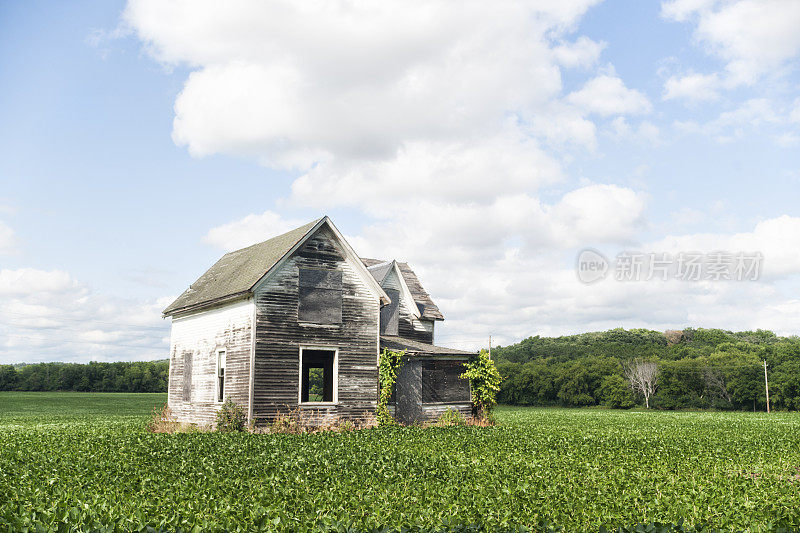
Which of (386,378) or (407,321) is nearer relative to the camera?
(386,378)

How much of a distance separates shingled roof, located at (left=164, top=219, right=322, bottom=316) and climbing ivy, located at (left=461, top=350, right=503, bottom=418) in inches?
380

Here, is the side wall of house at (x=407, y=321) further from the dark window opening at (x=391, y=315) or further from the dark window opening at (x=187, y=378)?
the dark window opening at (x=187, y=378)

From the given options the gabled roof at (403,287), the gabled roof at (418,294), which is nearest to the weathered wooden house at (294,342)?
the gabled roof at (403,287)

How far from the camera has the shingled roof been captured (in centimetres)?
2456

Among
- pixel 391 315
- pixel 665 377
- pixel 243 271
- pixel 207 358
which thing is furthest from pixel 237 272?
pixel 665 377

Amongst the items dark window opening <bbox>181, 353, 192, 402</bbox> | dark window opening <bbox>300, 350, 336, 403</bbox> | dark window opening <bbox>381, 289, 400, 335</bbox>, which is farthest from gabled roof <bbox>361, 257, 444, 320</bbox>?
dark window opening <bbox>181, 353, 192, 402</bbox>

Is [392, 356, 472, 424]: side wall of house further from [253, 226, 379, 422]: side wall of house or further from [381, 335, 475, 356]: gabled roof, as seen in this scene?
[253, 226, 379, 422]: side wall of house

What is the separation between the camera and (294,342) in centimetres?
2414

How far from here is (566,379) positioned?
88938 mm

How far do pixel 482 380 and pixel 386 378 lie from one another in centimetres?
532

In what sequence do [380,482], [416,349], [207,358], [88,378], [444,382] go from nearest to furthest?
[380,482], [207,358], [416,349], [444,382], [88,378]

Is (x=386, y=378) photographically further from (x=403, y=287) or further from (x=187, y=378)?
(x=187, y=378)

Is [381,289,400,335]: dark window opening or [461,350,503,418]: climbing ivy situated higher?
[381,289,400,335]: dark window opening

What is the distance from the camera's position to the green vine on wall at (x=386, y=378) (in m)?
25.6
